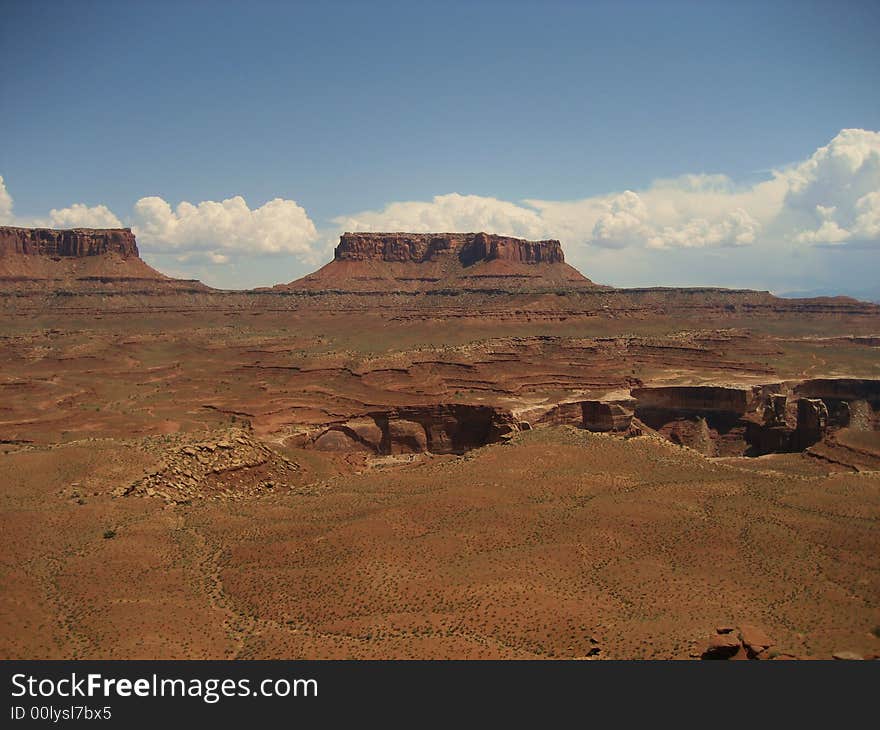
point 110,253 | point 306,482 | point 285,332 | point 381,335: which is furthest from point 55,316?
point 306,482

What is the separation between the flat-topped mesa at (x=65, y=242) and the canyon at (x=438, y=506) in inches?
3041

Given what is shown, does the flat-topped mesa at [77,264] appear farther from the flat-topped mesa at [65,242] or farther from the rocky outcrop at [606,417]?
the rocky outcrop at [606,417]

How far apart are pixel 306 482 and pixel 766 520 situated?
2619 centimetres

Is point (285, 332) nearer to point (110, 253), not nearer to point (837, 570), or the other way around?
point (110, 253)

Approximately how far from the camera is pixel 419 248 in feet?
639

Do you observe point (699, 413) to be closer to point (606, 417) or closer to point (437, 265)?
point (606, 417)

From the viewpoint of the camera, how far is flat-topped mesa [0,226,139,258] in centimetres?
16675

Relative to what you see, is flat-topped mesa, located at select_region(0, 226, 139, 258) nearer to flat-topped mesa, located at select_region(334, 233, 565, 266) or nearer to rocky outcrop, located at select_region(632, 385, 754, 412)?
flat-topped mesa, located at select_region(334, 233, 565, 266)

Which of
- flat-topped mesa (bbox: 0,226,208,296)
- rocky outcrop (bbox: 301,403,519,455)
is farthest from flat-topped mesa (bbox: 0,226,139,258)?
rocky outcrop (bbox: 301,403,519,455)

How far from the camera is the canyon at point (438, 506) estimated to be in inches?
926

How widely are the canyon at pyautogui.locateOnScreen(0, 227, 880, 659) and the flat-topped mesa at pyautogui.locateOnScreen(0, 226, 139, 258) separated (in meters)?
77.2

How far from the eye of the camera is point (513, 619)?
944 inches

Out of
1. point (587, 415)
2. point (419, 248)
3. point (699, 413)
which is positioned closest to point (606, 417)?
point (587, 415)

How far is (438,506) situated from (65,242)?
165 meters
